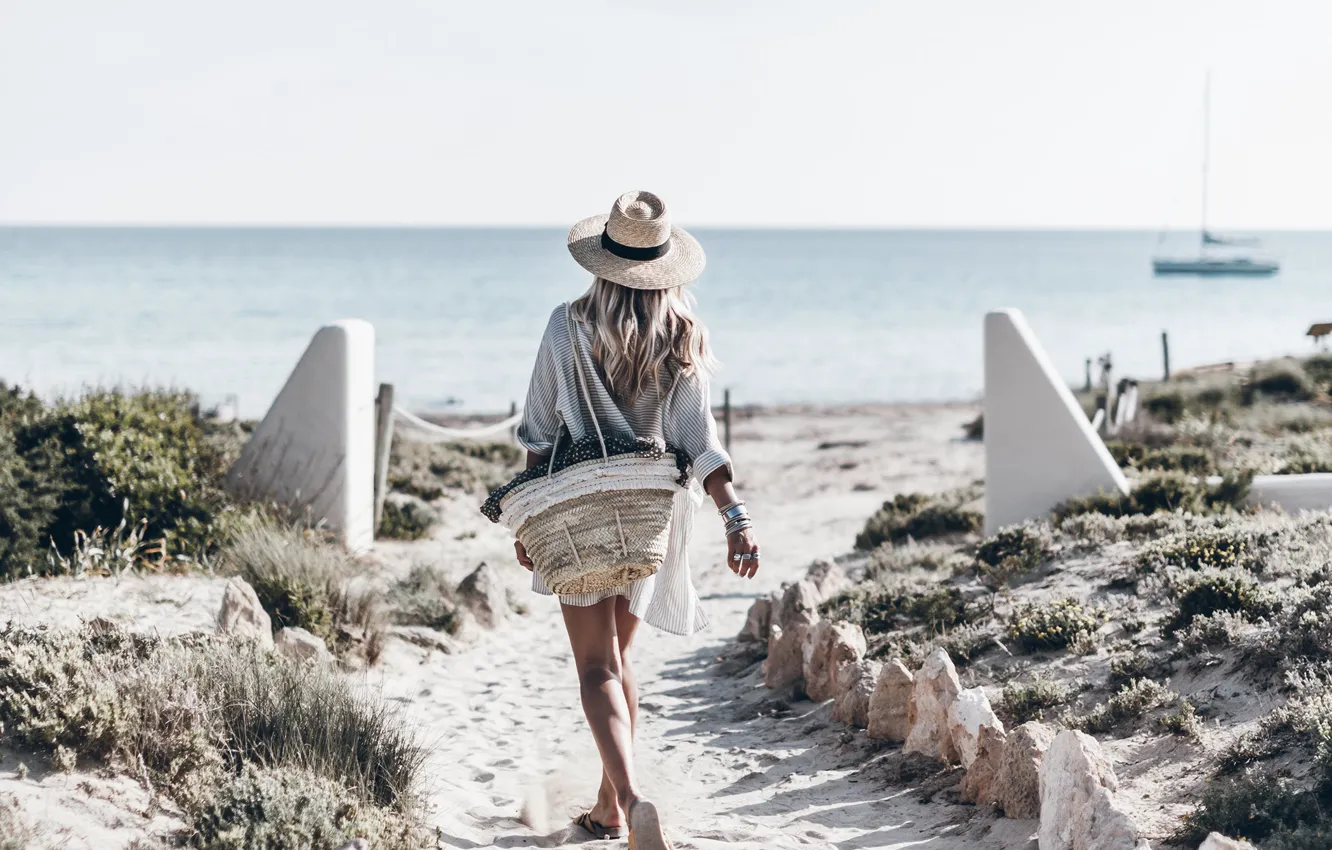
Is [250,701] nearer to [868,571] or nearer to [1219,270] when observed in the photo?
[868,571]

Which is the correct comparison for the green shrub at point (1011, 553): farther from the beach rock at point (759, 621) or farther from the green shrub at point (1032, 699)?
the green shrub at point (1032, 699)

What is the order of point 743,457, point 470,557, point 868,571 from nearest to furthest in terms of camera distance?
point 868,571 < point 470,557 < point 743,457

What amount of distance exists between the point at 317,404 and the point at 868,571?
14.1 ft

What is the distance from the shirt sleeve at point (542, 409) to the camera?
3.86 meters

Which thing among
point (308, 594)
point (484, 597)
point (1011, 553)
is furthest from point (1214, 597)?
point (484, 597)

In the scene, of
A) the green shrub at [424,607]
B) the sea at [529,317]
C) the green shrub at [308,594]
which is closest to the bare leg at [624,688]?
the green shrub at [308,594]

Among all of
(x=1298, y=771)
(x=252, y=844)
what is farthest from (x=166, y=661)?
(x=1298, y=771)

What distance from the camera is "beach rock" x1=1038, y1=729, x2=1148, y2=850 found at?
11.0 feet

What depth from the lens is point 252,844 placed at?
3.37 meters

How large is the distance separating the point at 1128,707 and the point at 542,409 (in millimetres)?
2545

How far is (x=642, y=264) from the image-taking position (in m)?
3.87

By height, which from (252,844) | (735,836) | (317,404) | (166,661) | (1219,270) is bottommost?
(735,836)

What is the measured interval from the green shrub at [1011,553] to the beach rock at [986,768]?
7.92 ft

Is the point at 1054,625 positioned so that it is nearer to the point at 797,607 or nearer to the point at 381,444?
the point at 797,607
